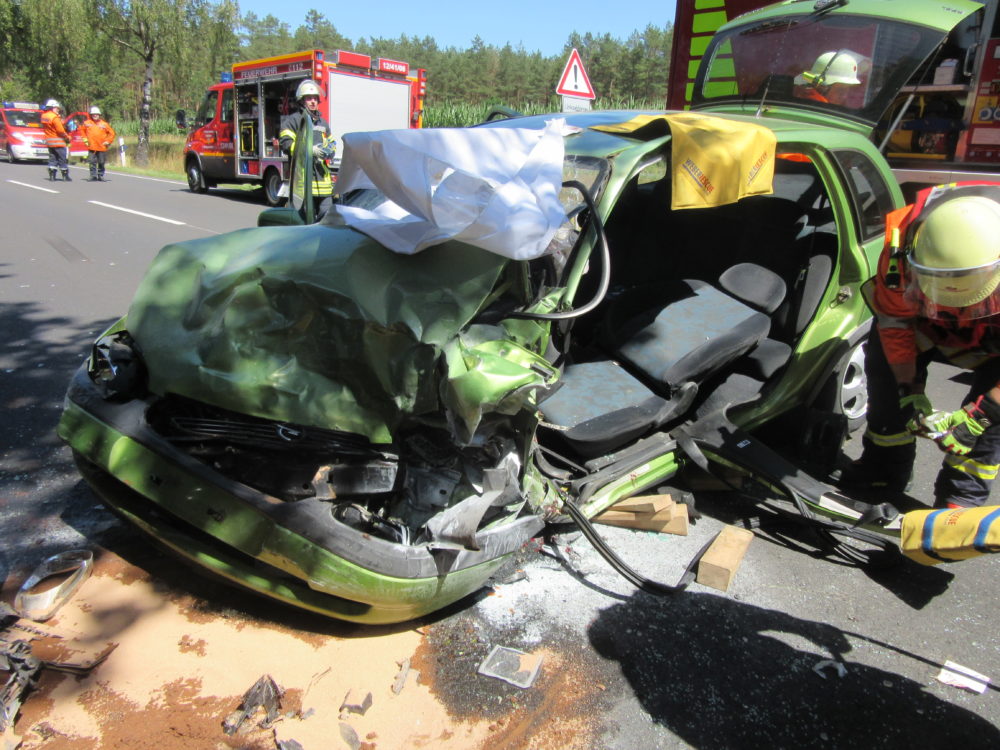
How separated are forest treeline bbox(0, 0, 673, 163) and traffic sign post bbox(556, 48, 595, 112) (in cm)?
1732

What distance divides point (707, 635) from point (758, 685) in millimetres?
259

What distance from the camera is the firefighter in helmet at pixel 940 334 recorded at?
2520mm

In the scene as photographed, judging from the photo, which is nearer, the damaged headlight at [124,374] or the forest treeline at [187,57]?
the damaged headlight at [124,374]

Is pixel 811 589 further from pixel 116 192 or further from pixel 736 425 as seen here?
pixel 116 192

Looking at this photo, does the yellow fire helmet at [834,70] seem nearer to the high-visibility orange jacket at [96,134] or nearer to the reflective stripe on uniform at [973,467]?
the reflective stripe on uniform at [973,467]

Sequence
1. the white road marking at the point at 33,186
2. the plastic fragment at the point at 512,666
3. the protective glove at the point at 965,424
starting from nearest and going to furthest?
the plastic fragment at the point at 512,666, the protective glove at the point at 965,424, the white road marking at the point at 33,186

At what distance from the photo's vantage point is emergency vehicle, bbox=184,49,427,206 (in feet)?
45.2

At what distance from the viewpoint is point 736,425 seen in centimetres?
323

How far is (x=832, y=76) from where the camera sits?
4.14 meters

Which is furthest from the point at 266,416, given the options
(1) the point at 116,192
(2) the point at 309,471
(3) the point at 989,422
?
(1) the point at 116,192

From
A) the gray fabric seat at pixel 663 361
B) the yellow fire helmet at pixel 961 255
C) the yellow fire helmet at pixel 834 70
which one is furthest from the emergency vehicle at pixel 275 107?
the yellow fire helmet at pixel 961 255

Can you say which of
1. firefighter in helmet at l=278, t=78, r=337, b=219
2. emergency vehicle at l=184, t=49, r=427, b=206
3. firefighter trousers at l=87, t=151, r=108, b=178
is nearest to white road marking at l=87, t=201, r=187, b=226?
emergency vehicle at l=184, t=49, r=427, b=206

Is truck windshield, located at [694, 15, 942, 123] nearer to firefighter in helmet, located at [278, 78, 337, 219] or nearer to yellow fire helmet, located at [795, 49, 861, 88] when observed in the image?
yellow fire helmet, located at [795, 49, 861, 88]

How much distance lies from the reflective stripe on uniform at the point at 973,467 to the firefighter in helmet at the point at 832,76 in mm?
2347
